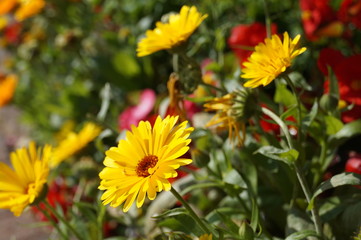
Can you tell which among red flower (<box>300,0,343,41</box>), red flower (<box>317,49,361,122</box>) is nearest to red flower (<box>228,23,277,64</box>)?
red flower (<box>300,0,343,41</box>)

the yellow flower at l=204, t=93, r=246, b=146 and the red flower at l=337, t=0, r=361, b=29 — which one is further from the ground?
the yellow flower at l=204, t=93, r=246, b=146

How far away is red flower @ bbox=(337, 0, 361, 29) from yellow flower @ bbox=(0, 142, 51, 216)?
0.71m

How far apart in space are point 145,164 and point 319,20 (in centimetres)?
73

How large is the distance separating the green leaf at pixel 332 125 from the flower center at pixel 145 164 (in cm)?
35

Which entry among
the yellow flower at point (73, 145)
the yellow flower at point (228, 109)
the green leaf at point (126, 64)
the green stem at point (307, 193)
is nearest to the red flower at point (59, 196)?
the yellow flower at point (73, 145)

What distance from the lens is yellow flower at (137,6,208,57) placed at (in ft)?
2.72

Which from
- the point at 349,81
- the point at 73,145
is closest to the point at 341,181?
the point at 349,81

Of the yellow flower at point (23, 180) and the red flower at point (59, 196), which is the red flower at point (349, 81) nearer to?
the yellow flower at point (23, 180)

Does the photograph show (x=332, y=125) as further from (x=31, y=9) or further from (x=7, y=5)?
(x=7, y=5)

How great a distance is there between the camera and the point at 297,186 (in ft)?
2.76

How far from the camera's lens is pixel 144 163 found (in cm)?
64

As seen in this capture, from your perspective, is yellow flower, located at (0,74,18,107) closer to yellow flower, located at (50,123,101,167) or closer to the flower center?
yellow flower, located at (50,123,101,167)

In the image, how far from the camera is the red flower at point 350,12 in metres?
1.10

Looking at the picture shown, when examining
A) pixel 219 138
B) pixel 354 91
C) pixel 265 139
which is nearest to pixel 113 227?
pixel 219 138
